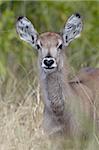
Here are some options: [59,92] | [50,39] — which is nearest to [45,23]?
[50,39]

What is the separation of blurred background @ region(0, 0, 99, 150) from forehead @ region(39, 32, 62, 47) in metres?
0.73

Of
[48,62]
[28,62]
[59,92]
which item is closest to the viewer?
[48,62]

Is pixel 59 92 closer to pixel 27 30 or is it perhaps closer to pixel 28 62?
pixel 27 30

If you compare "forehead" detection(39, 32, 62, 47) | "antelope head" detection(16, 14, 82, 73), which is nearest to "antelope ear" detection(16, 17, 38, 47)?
"antelope head" detection(16, 14, 82, 73)

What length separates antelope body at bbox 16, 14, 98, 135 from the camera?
8.40 meters

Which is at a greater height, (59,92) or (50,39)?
(50,39)

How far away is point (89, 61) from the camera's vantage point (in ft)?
40.4

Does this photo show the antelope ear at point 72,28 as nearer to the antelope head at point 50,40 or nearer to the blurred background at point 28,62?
the antelope head at point 50,40

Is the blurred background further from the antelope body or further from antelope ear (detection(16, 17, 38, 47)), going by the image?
antelope ear (detection(16, 17, 38, 47))

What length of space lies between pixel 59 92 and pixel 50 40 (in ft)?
1.69

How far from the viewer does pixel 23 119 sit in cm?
Answer: 933

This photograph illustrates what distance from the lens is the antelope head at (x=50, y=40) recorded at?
8430 millimetres

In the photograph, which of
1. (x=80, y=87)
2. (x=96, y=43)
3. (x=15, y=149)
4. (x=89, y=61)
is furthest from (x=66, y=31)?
(x=96, y=43)

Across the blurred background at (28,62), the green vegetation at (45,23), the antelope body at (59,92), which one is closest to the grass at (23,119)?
the blurred background at (28,62)
